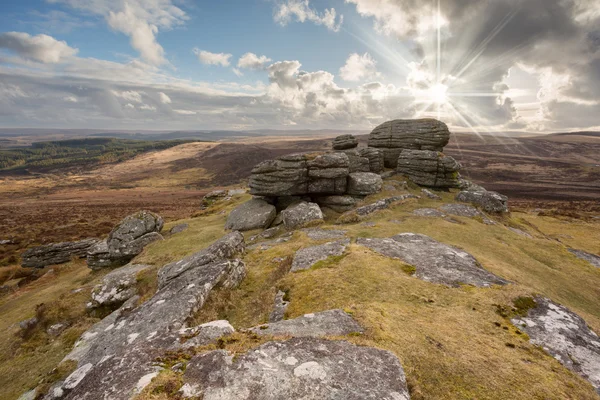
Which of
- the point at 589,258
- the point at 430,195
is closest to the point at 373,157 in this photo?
the point at 430,195

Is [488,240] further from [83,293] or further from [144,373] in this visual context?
[83,293]

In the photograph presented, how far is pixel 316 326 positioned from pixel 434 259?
32.5 feet

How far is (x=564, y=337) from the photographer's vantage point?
915cm

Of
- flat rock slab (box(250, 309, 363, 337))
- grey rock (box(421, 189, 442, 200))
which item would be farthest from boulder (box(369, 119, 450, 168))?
flat rock slab (box(250, 309, 363, 337))

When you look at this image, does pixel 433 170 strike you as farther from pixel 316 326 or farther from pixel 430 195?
pixel 316 326

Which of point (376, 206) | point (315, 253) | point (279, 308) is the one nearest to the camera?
point (279, 308)

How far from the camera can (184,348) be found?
7453 millimetres

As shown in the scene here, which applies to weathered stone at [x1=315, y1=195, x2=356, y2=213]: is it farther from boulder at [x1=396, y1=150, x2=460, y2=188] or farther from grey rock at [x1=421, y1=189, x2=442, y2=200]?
boulder at [x1=396, y1=150, x2=460, y2=188]

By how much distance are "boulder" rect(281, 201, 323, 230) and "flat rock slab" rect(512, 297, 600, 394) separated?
1770 cm

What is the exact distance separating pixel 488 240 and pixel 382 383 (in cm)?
2014

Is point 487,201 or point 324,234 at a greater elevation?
point 324,234

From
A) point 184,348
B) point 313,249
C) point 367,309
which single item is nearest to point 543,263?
point 313,249

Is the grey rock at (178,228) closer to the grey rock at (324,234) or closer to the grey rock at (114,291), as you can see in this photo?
the grey rock at (114,291)

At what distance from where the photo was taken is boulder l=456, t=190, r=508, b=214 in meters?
32.8
